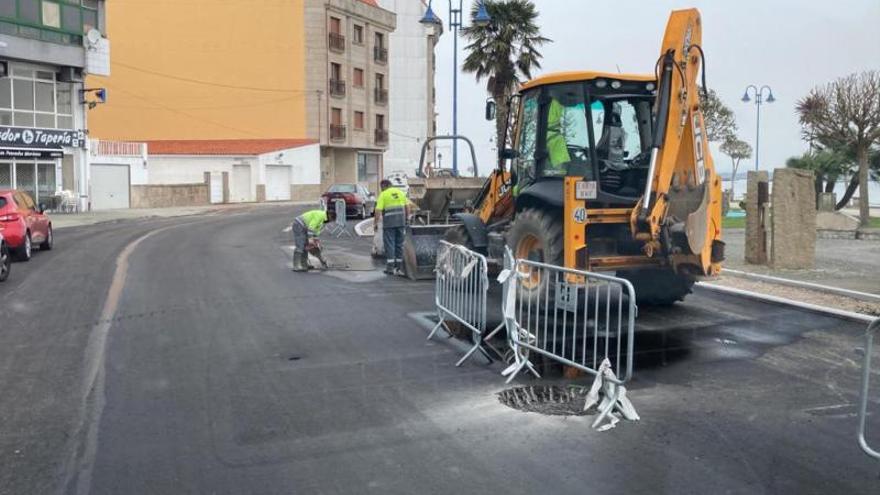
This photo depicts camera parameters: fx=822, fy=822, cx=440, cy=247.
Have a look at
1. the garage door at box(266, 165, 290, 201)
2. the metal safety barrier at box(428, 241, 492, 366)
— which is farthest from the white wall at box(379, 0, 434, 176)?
the metal safety barrier at box(428, 241, 492, 366)

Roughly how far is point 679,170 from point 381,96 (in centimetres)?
5761

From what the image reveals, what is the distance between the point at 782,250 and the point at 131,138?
171 ft

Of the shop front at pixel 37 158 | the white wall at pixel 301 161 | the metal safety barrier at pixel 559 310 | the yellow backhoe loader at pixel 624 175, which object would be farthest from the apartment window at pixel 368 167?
the metal safety barrier at pixel 559 310

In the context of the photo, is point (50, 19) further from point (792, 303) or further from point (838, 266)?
point (792, 303)

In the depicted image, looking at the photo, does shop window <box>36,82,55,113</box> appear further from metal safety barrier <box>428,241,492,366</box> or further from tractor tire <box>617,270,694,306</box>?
tractor tire <box>617,270,694,306</box>

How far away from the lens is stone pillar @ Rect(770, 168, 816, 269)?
14.2 m

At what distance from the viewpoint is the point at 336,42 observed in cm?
5975

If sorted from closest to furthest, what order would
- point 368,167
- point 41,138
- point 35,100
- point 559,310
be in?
point 559,310 < point 41,138 < point 35,100 < point 368,167

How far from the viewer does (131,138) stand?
57938 millimetres

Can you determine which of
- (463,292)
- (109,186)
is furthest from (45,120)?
(463,292)

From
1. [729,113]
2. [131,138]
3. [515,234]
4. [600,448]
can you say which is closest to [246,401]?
[600,448]

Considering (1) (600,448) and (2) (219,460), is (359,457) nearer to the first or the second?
(2) (219,460)

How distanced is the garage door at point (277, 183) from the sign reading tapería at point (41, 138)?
58.7ft

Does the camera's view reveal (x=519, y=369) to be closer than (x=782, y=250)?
Yes
